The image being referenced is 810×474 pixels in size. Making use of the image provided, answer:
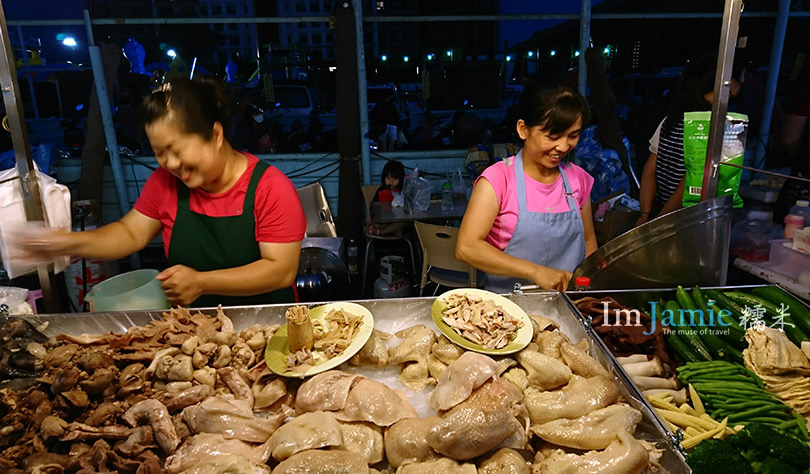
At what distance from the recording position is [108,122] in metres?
6.36

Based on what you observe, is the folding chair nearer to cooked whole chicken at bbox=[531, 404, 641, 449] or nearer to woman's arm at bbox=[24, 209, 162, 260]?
woman's arm at bbox=[24, 209, 162, 260]

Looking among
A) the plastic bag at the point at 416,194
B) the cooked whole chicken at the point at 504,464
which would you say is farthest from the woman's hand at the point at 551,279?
the plastic bag at the point at 416,194

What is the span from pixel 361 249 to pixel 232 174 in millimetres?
4860

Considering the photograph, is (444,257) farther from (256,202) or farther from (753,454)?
(753,454)

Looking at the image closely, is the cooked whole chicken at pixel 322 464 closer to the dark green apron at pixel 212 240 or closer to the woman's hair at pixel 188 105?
the dark green apron at pixel 212 240

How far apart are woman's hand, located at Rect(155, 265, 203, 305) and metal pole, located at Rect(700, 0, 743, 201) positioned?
7.22 ft

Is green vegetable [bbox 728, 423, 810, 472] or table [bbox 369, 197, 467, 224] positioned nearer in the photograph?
green vegetable [bbox 728, 423, 810, 472]

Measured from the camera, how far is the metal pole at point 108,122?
608 cm

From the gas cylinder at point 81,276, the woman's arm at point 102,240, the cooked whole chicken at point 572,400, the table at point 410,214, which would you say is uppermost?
the woman's arm at point 102,240

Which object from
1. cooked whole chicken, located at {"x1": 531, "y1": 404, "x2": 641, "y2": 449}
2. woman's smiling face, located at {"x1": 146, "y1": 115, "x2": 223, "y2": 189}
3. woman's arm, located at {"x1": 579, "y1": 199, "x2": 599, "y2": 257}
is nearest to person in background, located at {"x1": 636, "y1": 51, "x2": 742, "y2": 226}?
woman's arm, located at {"x1": 579, "y1": 199, "x2": 599, "y2": 257}

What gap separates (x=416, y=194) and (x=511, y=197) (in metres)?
3.15

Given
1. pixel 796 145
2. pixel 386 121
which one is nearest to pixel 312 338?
pixel 796 145

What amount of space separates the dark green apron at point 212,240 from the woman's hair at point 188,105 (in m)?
0.31

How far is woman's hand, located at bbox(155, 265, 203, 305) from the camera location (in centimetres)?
180
